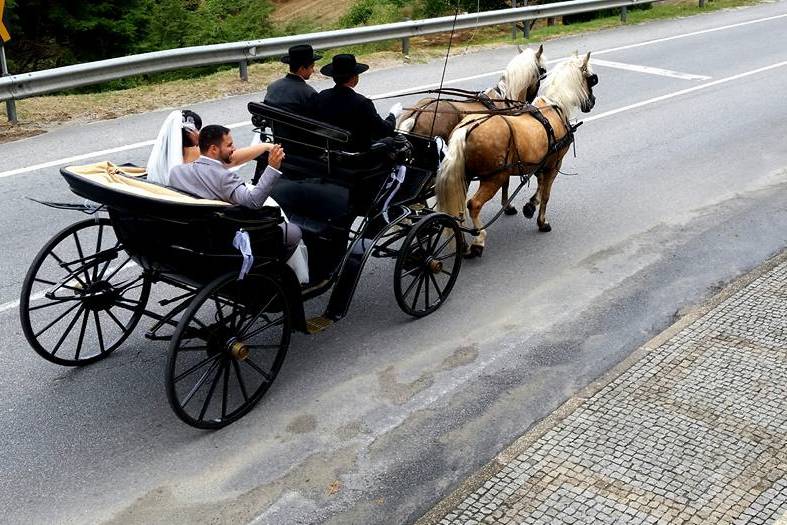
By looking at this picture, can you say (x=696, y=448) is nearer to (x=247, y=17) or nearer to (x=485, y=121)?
(x=485, y=121)

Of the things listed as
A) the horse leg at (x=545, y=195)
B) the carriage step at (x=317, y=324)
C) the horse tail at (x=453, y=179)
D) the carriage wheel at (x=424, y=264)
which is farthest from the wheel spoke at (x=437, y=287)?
the horse leg at (x=545, y=195)

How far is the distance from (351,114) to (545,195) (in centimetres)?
282

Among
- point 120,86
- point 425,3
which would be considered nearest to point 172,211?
point 120,86

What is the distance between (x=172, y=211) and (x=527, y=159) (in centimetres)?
387

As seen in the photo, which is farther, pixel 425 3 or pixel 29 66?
pixel 425 3

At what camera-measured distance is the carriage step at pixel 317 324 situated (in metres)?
6.01

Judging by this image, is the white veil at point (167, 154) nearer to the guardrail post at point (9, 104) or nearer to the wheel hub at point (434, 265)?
the wheel hub at point (434, 265)

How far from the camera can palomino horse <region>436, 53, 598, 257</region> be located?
7.55 m

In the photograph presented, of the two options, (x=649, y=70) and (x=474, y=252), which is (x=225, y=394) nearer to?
(x=474, y=252)

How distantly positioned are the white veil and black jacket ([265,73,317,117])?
1.17 metres

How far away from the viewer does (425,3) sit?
911 inches

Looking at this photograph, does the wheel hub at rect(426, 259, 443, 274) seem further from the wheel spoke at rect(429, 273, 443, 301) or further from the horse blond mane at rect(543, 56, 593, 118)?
the horse blond mane at rect(543, 56, 593, 118)

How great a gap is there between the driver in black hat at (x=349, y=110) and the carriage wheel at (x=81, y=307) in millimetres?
1730

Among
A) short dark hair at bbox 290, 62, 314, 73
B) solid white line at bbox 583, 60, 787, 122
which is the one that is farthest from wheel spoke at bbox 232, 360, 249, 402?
solid white line at bbox 583, 60, 787, 122
